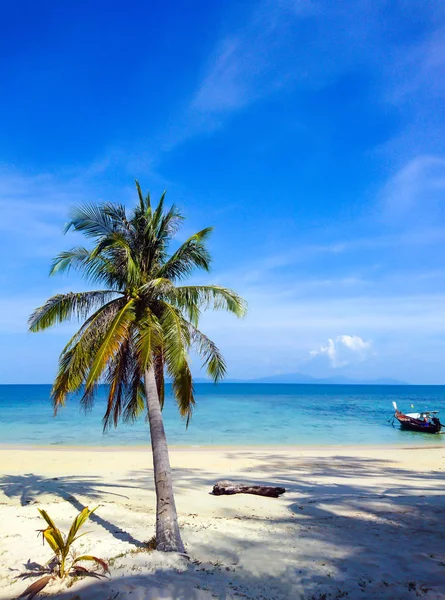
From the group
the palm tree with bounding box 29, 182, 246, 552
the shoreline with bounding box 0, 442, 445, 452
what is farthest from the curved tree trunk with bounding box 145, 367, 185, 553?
the shoreline with bounding box 0, 442, 445, 452

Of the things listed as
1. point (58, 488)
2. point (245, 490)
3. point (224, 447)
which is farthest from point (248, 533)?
point (224, 447)

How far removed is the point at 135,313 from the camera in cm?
912

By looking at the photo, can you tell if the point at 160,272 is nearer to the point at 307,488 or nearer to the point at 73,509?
the point at 73,509

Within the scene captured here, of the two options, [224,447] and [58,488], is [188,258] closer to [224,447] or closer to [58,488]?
[58,488]

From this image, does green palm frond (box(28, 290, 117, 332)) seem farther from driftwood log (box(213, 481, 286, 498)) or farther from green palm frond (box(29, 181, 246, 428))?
driftwood log (box(213, 481, 286, 498))

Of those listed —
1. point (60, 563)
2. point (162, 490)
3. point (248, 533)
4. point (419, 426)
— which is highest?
point (162, 490)

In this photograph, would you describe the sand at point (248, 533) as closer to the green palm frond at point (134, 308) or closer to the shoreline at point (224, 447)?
the green palm frond at point (134, 308)

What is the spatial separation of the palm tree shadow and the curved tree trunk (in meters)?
1.83

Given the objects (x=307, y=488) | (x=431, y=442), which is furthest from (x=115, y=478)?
(x=431, y=442)

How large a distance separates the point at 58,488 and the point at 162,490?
6978mm

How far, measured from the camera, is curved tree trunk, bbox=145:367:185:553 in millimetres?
7070

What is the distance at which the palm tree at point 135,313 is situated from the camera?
8508 mm

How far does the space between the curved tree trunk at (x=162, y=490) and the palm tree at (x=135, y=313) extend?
0.03 metres

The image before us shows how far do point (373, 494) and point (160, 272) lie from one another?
376 inches
